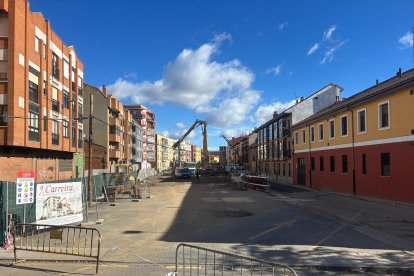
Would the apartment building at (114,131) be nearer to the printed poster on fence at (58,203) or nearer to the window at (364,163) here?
the window at (364,163)

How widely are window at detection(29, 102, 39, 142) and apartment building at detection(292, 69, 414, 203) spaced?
25.1 m

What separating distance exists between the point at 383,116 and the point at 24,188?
2294 cm

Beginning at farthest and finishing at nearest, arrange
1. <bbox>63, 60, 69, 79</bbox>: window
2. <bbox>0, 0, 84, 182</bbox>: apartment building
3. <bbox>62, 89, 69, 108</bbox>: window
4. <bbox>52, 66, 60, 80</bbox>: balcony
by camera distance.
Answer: <bbox>63, 60, 69, 79</bbox>: window
<bbox>62, 89, 69, 108</bbox>: window
<bbox>52, 66, 60, 80</bbox>: balcony
<bbox>0, 0, 84, 182</bbox>: apartment building

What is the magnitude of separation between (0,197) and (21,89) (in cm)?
2141

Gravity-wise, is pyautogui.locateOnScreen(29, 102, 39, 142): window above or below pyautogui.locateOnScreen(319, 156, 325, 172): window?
above

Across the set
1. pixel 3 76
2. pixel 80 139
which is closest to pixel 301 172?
pixel 80 139

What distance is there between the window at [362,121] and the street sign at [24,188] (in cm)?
2423

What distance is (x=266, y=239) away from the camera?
13.7 meters

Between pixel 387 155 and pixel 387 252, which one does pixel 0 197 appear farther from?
pixel 387 155

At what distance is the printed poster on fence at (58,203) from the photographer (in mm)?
13734

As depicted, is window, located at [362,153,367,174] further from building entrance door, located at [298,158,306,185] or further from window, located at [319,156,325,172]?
building entrance door, located at [298,158,306,185]

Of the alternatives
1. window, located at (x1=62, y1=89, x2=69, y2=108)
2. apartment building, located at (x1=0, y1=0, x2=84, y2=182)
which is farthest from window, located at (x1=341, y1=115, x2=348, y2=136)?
window, located at (x1=62, y1=89, x2=69, y2=108)

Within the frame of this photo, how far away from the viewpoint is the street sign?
13.1 metres

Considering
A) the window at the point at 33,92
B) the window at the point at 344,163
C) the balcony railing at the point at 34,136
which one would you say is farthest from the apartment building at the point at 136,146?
the window at the point at 344,163
